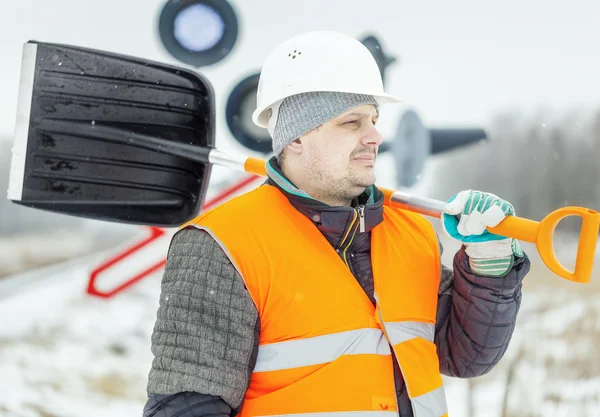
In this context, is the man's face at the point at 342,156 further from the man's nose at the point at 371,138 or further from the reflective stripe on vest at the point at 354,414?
the reflective stripe on vest at the point at 354,414

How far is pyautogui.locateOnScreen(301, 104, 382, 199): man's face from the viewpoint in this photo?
1.09 meters

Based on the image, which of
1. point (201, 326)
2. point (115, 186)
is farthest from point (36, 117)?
point (201, 326)

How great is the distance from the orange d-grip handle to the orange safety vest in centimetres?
21

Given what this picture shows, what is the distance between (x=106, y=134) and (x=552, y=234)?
121 centimetres

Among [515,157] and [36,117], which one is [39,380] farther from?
[515,157]

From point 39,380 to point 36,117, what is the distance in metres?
1.46

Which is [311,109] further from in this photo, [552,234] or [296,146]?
[552,234]

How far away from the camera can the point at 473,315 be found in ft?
3.58

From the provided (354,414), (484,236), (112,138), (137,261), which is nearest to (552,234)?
(484,236)

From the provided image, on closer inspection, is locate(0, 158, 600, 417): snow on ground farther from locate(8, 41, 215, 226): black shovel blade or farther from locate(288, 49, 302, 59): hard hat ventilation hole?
locate(288, 49, 302, 59): hard hat ventilation hole

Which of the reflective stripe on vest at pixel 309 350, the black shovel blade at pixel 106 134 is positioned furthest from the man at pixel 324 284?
the black shovel blade at pixel 106 134

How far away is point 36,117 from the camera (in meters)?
1.61

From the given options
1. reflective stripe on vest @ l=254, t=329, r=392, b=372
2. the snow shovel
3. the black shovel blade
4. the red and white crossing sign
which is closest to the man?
reflective stripe on vest @ l=254, t=329, r=392, b=372

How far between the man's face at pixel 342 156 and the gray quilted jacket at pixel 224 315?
0.05 metres
